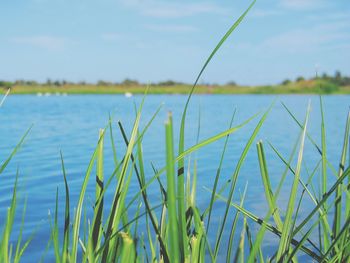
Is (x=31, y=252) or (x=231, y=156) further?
(x=231, y=156)

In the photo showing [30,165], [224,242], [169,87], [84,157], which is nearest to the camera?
[224,242]

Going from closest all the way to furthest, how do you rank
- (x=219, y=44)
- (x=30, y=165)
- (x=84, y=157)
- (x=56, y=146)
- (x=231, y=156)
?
(x=219, y=44)
(x=30, y=165)
(x=84, y=157)
(x=231, y=156)
(x=56, y=146)

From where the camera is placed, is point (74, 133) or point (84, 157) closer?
point (84, 157)

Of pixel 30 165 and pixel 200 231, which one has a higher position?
pixel 200 231

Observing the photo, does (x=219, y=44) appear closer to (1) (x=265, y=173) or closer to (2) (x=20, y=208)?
(1) (x=265, y=173)

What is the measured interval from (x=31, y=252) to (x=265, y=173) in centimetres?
294

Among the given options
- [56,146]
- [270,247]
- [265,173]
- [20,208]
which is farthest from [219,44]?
[56,146]

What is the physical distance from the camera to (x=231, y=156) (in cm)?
823

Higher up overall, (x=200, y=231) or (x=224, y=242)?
(x=200, y=231)

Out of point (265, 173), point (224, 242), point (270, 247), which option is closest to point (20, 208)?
point (224, 242)

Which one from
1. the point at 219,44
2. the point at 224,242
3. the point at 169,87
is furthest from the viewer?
the point at 169,87

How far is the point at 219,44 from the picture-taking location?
27.8 inches

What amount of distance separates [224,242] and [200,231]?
301 centimetres

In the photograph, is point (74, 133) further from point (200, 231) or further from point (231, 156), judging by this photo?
point (200, 231)
